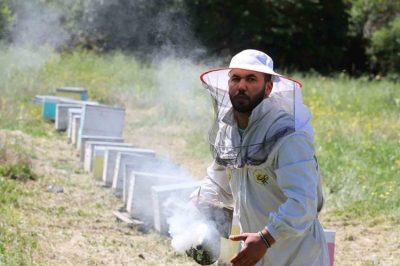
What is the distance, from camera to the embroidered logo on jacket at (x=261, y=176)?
2756 mm

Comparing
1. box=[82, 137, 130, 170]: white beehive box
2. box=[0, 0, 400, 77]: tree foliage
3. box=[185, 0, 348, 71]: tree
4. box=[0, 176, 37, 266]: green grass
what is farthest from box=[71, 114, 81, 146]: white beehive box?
box=[185, 0, 348, 71]: tree

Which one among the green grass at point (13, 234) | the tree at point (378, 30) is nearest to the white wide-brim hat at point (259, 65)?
the green grass at point (13, 234)

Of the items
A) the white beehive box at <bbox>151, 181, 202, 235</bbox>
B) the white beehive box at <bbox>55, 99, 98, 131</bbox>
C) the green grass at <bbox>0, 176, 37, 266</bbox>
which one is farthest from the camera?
the white beehive box at <bbox>55, 99, 98, 131</bbox>

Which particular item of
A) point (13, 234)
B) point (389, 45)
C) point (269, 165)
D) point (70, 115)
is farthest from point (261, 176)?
point (389, 45)

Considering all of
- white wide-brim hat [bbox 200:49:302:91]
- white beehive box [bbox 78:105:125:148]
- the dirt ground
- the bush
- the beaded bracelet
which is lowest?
the dirt ground

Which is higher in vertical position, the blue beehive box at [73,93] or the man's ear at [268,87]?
the man's ear at [268,87]

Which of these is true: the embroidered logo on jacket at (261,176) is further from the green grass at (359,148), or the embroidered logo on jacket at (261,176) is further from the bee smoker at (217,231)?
the green grass at (359,148)

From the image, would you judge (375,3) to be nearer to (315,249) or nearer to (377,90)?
(377,90)

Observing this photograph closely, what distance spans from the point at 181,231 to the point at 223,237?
0.18m

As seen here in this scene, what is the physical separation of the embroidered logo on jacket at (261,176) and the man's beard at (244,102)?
0.78 ft

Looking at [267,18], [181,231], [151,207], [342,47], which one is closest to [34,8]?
[151,207]

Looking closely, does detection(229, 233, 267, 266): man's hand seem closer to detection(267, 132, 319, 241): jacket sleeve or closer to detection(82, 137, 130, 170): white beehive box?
detection(267, 132, 319, 241): jacket sleeve

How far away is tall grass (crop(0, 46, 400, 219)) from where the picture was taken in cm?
682

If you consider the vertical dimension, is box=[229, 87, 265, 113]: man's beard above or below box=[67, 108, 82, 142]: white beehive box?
above
